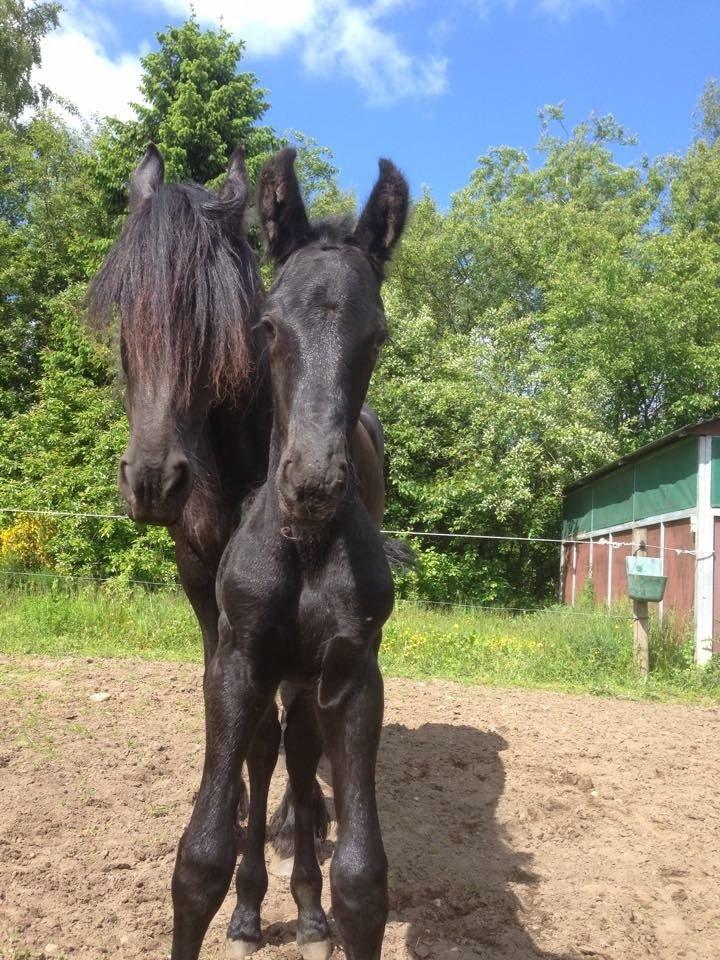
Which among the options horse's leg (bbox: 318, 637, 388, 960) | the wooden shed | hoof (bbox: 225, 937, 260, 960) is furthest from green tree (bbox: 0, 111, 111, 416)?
horse's leg (bbox: 318, 637, 388, 960)

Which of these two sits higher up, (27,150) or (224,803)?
(27,150)

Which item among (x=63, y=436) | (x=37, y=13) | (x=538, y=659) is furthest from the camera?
(x=37, y=13)

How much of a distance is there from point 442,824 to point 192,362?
3074 millimetres

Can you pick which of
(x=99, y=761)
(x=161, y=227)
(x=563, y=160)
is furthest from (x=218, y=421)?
(x=563, y=160)

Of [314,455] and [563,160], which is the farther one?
[563,160]

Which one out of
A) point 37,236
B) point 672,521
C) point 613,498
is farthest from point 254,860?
point 37,236

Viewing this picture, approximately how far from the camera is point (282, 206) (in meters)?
2.60

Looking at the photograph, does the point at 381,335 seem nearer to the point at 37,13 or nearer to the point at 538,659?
the point at 538,659

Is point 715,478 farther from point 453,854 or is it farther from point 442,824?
point 453,854

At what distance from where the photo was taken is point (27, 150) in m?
23.5

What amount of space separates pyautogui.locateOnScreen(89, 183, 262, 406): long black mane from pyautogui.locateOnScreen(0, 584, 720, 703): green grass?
610 centimetres

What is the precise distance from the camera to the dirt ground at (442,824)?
Result: 3.17 meters

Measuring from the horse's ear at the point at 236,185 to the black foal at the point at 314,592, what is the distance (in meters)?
0.95

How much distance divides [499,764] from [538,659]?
395 cm
